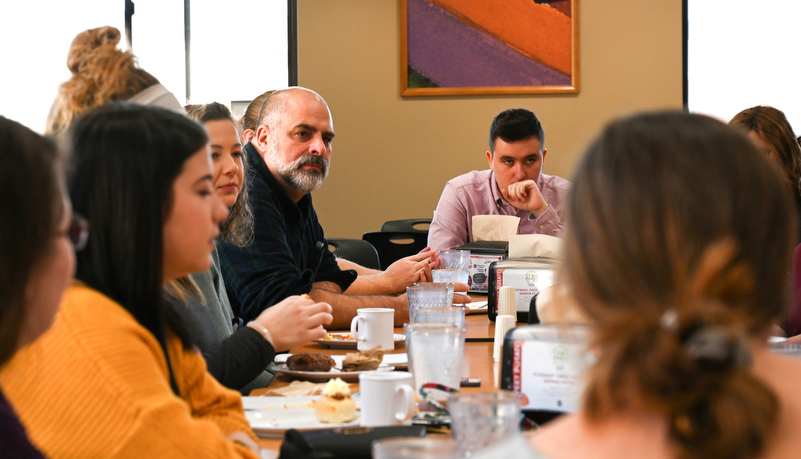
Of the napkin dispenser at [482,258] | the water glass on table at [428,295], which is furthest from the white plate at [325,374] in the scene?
the napkin dispenser at [482,258]

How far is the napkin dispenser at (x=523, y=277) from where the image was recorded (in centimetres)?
212


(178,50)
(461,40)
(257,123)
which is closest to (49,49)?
(178,50)

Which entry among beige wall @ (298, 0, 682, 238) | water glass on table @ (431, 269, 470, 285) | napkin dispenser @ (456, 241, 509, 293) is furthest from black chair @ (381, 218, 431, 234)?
water glass on table @ (431, 269, 470, 285)

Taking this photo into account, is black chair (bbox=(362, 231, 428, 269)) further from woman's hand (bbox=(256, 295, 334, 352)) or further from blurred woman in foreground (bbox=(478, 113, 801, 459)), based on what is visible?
blurred woman in foreground (bbox=(478, 113, 801, 459))

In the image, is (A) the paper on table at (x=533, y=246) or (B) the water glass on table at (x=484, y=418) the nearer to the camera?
(B) the water glass on table at (x=484, y=418)

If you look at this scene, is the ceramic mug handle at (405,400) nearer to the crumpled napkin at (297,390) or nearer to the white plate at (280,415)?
the white plate at (280,415)

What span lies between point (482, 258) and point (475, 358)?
1.18 m

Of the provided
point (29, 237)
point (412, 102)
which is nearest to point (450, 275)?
point (29, 237)

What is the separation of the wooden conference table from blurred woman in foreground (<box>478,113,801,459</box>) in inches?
25.5

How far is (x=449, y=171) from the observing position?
4.80 meters

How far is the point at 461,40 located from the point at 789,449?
434 centimetres

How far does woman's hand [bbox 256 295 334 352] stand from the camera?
1.60m

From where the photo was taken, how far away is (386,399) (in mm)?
1130

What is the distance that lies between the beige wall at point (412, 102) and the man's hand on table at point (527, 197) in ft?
3.68
